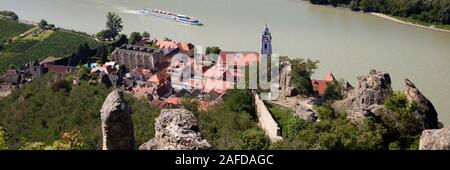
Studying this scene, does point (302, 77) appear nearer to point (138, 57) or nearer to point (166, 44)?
point (138, 57)

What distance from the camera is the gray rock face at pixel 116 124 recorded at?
412 cm

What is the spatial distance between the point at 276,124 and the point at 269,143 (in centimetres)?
59

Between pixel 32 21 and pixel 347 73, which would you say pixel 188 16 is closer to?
pixel 32 21

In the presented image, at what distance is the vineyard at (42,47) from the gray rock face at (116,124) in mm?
17093

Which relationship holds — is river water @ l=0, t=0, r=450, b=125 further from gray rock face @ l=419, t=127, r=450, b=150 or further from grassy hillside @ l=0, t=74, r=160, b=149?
gray rock face @ l=419, t=127, r=450, b=150

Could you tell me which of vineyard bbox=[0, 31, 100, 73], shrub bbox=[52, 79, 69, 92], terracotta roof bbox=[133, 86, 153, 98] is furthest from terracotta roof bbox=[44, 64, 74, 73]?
shrub bbox=[52, 79, 69, 92]

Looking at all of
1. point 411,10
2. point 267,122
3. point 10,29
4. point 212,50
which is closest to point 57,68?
point 212,50

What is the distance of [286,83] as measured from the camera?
11953 mm

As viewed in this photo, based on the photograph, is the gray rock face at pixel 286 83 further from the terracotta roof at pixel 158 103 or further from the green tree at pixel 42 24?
the green tree at pixel 42 24

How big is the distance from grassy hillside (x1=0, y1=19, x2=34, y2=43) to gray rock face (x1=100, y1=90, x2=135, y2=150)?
66.8ft

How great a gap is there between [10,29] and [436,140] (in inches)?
912

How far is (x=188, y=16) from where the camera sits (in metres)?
24.3

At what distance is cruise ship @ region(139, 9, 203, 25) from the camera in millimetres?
23031
